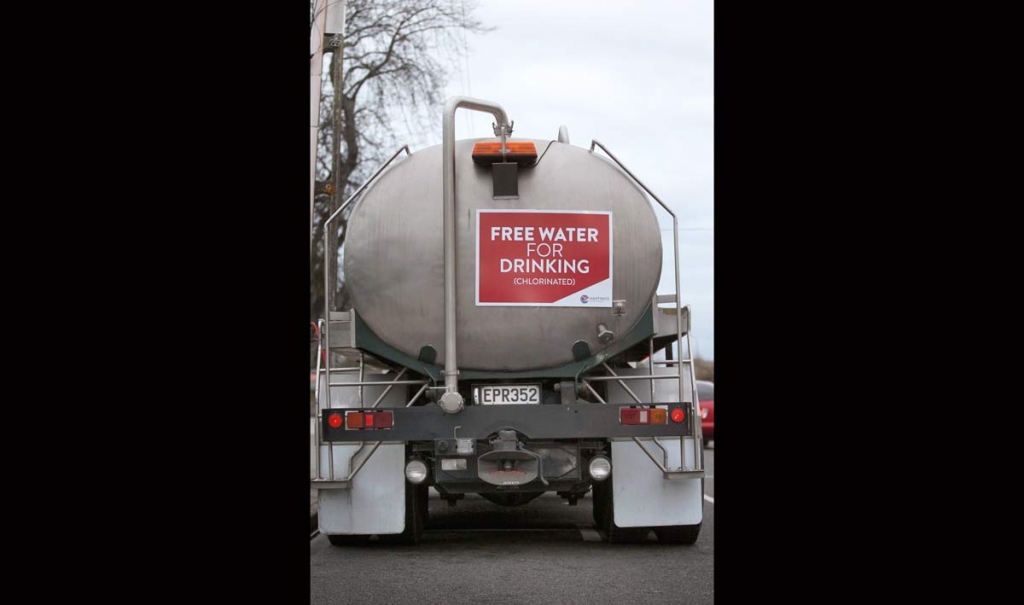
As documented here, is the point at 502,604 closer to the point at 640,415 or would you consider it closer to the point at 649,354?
the point at 640,415

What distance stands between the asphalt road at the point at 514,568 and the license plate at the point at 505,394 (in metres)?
1.05

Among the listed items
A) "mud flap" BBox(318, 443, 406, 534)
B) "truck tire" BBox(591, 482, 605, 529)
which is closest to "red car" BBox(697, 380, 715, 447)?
"truck tire" BBox(591, 482, 605, 529)

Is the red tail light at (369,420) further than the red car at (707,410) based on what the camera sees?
No

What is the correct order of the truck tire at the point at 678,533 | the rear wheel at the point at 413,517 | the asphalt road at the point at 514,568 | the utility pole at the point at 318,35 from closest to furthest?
the asphalt road at the point at 514,568 → the rear wheel at the point at 413,517 → the truck tire at the point at 678,533 → the utility pole at the point at 318,35

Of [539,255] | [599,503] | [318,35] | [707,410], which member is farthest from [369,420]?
[707,410]

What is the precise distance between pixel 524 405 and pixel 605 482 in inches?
53.3

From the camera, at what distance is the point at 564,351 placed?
7.47 m

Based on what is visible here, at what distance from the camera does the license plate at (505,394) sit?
7.54 m

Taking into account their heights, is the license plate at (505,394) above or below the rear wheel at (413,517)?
above

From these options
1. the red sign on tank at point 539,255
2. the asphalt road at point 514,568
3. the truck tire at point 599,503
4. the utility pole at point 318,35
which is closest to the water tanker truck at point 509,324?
the red sign on tank at point 539,255

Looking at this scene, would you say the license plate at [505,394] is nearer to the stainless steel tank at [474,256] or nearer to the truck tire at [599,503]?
the stainless steel tank at [474,256]

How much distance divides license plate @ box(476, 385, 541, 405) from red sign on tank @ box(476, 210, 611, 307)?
1.93ft

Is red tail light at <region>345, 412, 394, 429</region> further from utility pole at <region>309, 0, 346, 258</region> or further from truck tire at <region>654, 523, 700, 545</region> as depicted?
truck tire at <region>654, 523, 700, 545</region>

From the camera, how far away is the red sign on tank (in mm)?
7219
